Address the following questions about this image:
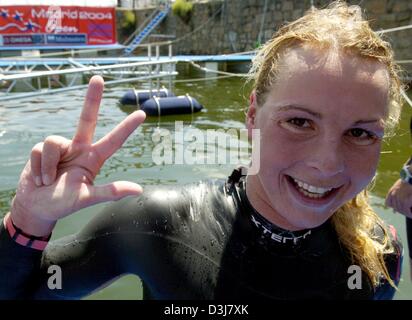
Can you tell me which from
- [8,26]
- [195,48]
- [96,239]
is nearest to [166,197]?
[96,239]

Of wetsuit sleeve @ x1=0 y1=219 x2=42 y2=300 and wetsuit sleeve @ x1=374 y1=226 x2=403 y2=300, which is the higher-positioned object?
wetsuit sleeve @ x1=0 y1=219 x2=42 y2=300

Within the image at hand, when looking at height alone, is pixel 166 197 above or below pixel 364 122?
below

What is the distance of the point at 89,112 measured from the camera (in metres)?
1.18

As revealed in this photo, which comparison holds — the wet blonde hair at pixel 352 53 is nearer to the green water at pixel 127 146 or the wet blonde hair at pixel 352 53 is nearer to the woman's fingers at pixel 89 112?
the woman's fingers at pixel 89 112

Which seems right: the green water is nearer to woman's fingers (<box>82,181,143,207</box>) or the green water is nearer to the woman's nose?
woman's fingers (<box>82,181,143,207</box>)

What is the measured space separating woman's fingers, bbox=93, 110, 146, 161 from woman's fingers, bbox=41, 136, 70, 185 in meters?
0.12

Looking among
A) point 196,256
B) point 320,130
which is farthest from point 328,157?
point 196,256

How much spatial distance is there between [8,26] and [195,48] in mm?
9997

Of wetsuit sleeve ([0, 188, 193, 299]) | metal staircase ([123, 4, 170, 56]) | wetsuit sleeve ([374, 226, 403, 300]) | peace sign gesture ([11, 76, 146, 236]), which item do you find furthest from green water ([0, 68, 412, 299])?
metal staircase ([123, 4, 170, 56])

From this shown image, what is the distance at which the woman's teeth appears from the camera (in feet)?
3.84

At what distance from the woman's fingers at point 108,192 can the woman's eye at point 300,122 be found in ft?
1.57

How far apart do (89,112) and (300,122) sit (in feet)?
2.00
